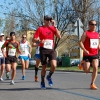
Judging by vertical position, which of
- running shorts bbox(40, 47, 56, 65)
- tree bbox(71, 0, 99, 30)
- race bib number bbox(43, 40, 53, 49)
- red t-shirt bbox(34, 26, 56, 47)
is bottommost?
running shorts bbox(40, 47, 56, 65)

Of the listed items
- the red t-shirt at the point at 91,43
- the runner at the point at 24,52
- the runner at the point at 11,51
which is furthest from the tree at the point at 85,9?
the red t-shirt at the point at 91,43

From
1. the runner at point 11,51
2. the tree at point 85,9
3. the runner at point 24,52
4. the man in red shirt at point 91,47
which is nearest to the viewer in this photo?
the man in red shirt at point 91,47

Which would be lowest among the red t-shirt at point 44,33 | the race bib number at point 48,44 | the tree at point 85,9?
the race bib number at point 48,44

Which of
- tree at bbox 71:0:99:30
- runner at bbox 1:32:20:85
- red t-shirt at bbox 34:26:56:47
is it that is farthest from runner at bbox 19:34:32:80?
tree at bbox 71:0:99:30

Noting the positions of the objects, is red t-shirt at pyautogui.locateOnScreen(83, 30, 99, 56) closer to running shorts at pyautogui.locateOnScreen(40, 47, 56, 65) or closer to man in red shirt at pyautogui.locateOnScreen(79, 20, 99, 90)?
man in red shirt at pyautogui.locateOnScreen(79, 20, 99, 90)

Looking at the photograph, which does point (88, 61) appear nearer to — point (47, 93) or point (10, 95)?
point (47, 93)

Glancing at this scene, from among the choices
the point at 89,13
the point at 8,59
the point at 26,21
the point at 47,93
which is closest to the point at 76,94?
the point at 47,93

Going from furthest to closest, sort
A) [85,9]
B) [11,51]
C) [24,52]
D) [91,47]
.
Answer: [85,9]
[24,52]
[11,51]
[91,47]

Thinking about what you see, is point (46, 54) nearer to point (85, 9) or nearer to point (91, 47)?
point (91, 47)

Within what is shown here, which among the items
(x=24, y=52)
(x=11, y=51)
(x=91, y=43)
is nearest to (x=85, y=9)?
(x=24, y=52)

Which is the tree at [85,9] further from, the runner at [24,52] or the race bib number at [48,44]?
the race bib number at [48,44]

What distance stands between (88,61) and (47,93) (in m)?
1.51

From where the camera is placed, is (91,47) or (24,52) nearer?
(91,47)

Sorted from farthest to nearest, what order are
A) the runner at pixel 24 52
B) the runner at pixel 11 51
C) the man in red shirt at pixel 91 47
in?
the runner at pixel 24 52 < the runner at pixel 11 51 < the man in red shirt at pixel 91 47
